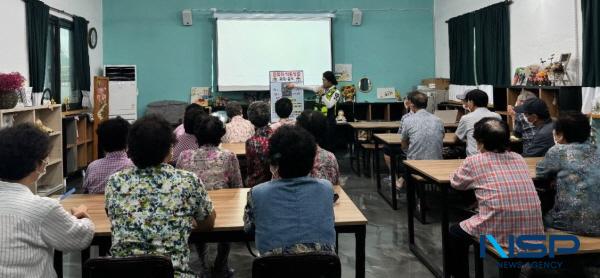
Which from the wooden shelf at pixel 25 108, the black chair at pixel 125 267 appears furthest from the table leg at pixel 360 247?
the wooden shelf at pixel 25 108

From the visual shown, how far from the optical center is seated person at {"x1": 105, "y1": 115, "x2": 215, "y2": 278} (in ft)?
6.29

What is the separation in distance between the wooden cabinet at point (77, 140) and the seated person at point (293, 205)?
214 inches

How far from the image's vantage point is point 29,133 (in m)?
1.80

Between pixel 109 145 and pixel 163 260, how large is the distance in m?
1.35

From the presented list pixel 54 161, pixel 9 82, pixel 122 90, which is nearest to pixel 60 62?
pixel 122 90

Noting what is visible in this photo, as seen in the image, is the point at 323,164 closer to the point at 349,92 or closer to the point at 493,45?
the point at 493,45

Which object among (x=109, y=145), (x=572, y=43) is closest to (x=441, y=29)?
(x=572, y=43)

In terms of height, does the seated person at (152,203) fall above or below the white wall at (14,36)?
below

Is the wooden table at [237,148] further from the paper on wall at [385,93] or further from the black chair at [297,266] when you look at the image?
the paper on wall at [385,93]

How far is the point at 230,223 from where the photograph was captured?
2322 millimetres

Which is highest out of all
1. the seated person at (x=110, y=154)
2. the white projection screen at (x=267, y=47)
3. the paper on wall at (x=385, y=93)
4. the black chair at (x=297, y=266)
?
the white projection screen at (x=267, y=47)

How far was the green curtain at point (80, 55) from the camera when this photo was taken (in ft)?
25.9

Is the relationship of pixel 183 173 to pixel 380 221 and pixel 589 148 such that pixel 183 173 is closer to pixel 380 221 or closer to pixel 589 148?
pixel 589 148

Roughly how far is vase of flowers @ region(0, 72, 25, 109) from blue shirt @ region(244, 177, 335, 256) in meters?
4.27
